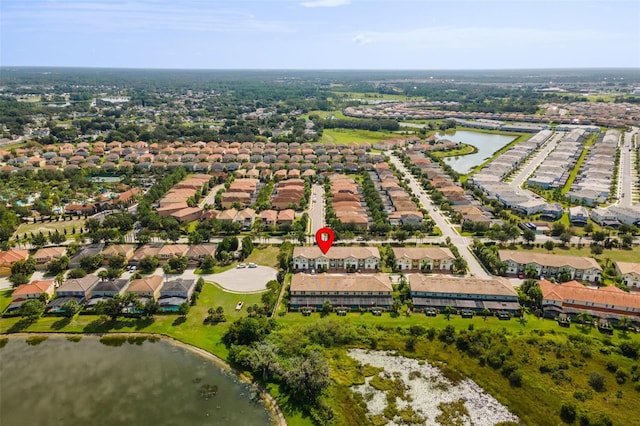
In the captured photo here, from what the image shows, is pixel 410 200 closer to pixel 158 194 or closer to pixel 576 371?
pixel 576 371

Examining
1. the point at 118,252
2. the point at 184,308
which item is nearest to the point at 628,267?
the point at 184,308

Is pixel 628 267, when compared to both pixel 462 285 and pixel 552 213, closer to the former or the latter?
pixel 552 213

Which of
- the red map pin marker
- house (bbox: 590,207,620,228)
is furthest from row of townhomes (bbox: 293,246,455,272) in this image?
house (bbox: 590,207,620,228)

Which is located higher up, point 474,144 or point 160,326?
point 474,144

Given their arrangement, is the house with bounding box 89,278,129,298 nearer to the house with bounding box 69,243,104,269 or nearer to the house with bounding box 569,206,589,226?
the house with bounding box 69,243,104,269

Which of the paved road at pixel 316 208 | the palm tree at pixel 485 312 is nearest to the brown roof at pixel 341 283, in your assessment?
the palm tree at pixel 485 312
